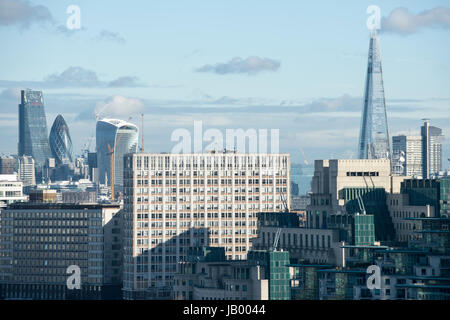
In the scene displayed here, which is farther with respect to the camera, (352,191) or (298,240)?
(352,191)

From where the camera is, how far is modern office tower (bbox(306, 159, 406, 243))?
17512cm

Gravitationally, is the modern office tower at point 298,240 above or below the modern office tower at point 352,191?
below

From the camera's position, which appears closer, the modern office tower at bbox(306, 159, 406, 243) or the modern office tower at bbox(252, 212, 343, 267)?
the modern office tower at bbox(252, 212, 343, 267)

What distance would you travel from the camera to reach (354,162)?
182625mm

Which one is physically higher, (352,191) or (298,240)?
(352,191)

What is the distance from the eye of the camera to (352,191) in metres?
176

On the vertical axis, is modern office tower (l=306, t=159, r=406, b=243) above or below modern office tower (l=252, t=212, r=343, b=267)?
above

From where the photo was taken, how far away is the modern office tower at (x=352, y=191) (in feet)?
575

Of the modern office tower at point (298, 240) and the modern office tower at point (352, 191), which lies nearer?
the modern office tower at point (298, 240)
